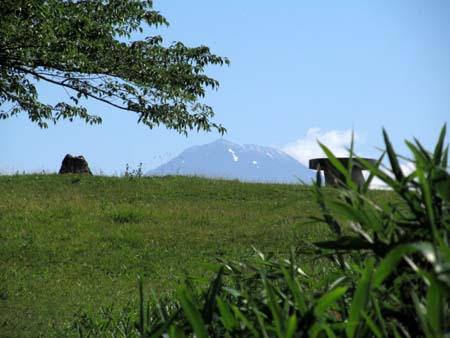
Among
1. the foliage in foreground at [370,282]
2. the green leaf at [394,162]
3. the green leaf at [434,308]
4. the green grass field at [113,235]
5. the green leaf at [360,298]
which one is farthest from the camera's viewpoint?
the green grass field at [113,235]

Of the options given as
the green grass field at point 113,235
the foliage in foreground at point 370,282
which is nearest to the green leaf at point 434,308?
the foliage in foreground at point 370,282

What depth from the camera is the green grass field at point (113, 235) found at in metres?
10.7

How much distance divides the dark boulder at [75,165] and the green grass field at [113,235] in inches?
172

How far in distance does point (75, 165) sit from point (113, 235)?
1230 cm

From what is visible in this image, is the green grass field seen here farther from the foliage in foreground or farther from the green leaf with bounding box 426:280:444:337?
the green leaf with bounding box 426:280:444:337

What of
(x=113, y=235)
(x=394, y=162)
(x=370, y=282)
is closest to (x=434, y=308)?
(x=370, y=282)

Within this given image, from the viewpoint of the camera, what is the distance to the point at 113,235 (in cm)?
1469

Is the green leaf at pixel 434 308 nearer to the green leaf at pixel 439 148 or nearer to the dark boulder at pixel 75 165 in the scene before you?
the green leaf at pixel 439 148

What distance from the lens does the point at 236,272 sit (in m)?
2.39

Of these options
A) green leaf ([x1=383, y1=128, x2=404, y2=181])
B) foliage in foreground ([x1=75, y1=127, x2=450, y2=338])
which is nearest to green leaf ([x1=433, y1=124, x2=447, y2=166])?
foliage in foreground ([x1=75, y1=127, x2=450, y2=338])

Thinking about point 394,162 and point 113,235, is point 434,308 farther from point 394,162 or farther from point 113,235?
point 113,235

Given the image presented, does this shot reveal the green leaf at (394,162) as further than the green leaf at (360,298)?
Yes

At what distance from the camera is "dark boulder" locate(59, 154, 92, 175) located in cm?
2630

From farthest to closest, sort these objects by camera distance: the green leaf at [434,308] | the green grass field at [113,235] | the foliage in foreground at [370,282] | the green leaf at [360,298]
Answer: the green grass field at [113,235]
the foliage in foreground at [370,282]
the green leaf at [360,298]
the green leaf at [434,308]
